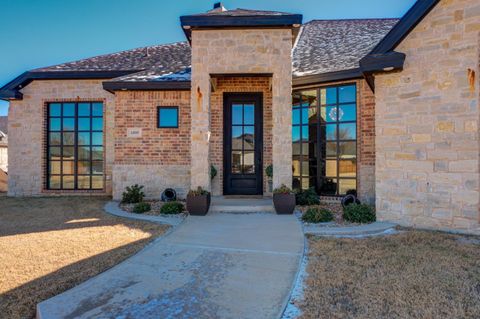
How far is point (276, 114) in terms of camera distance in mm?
6688

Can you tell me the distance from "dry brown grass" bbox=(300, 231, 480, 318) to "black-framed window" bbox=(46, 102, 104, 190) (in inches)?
324

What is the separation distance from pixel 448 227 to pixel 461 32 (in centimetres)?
331

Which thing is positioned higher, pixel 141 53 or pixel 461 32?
pixel 141 53

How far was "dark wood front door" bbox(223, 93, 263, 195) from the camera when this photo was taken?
27.9 feet

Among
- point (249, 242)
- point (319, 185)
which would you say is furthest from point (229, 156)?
point (249, 242)

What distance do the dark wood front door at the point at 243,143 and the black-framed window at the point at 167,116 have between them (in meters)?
1.48

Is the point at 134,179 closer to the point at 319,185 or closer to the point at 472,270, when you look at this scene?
the point at 319,185

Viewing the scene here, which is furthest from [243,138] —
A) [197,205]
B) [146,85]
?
[146,85]

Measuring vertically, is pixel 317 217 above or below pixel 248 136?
below

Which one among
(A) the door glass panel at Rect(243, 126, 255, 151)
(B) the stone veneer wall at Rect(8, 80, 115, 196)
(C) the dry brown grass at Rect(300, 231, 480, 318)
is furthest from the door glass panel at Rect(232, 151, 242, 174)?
(B) the stone veneer wall at Rect(8, 80, 115, 196)

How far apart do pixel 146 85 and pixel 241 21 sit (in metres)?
3.37

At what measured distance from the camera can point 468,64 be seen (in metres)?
4.95

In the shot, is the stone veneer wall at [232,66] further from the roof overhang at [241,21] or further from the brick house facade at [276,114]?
the roof overhang at [241,21]

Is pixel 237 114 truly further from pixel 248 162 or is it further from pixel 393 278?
pixel 393 278
